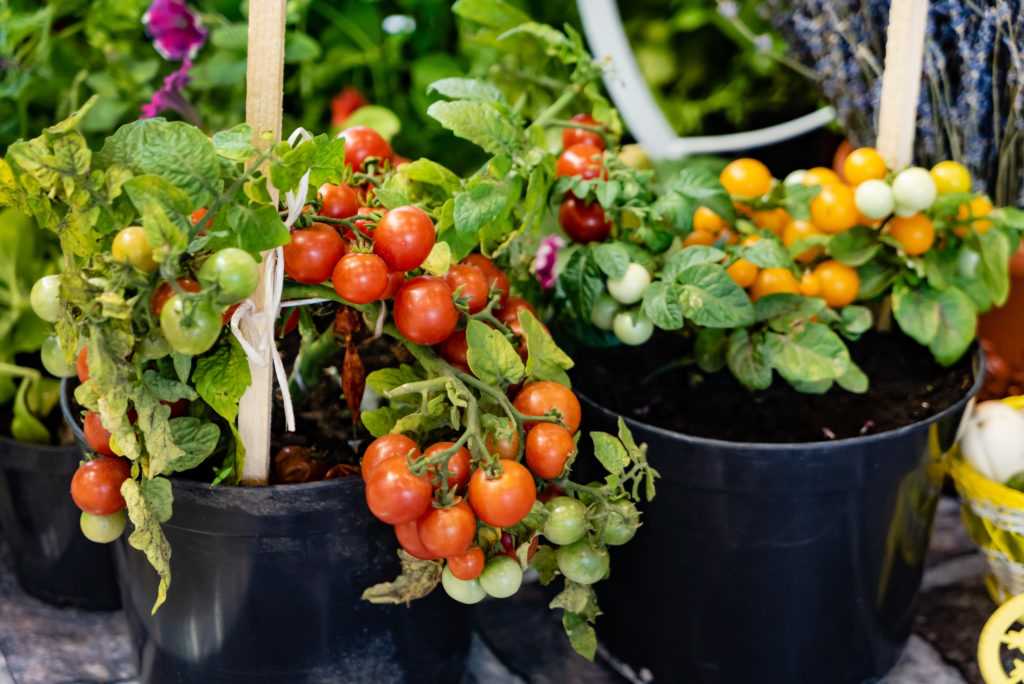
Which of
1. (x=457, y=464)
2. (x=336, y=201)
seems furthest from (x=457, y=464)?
(x=336, y=201)

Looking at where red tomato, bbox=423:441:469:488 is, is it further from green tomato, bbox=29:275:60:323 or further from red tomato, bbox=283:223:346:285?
green tomato, bbox=29:275:60:323

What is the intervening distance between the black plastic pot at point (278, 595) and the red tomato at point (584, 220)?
1.00 ft

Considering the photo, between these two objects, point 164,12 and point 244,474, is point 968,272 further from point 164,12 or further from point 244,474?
point 164,12

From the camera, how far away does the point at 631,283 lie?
0.85 m

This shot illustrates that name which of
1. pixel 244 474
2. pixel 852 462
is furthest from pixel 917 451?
pixel 244 474

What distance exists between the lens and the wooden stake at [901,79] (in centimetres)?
90

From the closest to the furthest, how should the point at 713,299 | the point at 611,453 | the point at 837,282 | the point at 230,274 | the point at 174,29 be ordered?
the point at 230,274 → the point at 611,453 → the point at 713,299 → the point at 837,282 → the point at 174,29

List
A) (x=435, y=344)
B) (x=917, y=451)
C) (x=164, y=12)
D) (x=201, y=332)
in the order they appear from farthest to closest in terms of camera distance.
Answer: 1. (x=164, y=12)
2. (x=917, y=451)
3. (x=435, y=344)
4. (x=201, y=332)

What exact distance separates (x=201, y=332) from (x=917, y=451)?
581 mm

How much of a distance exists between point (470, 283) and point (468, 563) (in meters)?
0.19

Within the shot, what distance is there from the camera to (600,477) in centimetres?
90

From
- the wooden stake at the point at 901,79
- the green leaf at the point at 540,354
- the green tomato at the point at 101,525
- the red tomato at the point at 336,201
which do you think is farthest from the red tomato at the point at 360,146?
the wooden stake at the point at 901,79

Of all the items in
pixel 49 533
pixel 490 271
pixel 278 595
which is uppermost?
pixel 490 271

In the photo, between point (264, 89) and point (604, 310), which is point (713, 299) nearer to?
point (604, 310)
